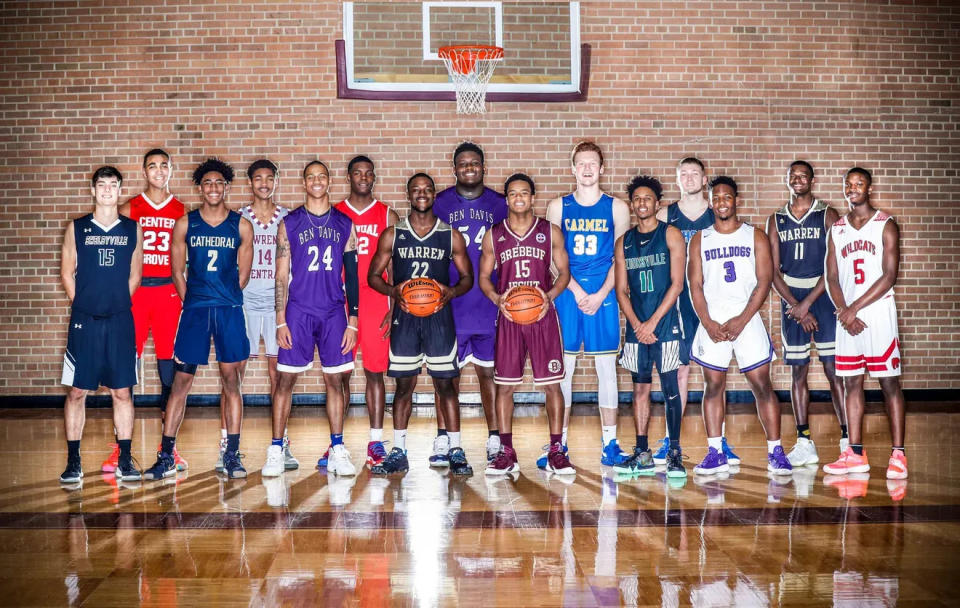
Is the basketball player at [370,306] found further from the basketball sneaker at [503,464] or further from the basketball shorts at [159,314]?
the basketball shorts at [159,314]

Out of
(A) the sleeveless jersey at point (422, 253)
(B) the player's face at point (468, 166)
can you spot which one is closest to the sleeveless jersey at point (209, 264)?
(A) the sleeveless jersey at point (422, 253)

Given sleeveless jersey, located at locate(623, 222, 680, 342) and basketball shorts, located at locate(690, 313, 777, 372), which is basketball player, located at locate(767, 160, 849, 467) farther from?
sleeveless jersey, located at locate(623, 222, 680, 342)

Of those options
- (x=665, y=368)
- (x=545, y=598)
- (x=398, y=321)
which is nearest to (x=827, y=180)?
(x=665, y=368)

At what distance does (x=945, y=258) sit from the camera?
9.11 m

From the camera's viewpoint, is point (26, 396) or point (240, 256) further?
point (26, 396)

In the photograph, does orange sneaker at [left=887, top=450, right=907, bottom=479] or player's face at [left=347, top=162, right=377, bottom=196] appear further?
player's face at [left=347, top=162, right=377, bottom=196]

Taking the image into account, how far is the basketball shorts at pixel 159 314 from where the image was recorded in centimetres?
593

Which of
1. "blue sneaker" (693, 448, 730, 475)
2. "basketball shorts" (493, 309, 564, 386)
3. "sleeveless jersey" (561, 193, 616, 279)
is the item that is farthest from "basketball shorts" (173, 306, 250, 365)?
"blue sneaker" (693, 448, 730, 475)

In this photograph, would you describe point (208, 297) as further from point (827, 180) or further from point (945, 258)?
point (945, 258)

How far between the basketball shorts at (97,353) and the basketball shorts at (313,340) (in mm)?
878

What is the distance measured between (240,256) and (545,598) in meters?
3.13

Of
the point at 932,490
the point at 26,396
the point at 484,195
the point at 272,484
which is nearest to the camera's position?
the point at 932,490

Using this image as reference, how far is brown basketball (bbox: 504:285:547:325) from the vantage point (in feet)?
17.3

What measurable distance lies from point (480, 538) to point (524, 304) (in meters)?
1.61
